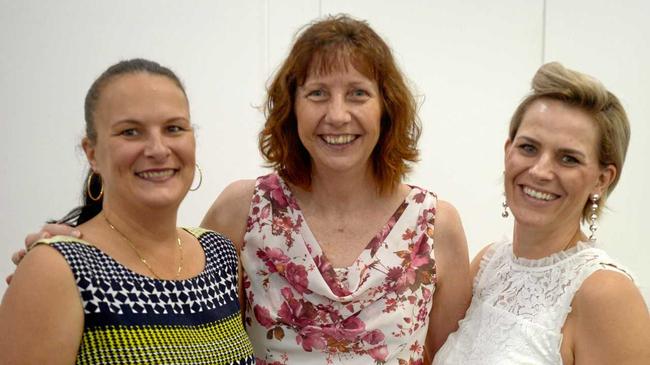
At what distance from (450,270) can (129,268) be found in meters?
0.96

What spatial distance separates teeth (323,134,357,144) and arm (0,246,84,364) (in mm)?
808

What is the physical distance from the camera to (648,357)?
158 centimetres

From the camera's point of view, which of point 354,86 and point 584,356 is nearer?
point 584,356

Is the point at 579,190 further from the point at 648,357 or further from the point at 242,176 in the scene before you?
the point at 242,176

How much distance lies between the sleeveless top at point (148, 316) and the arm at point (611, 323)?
785mm

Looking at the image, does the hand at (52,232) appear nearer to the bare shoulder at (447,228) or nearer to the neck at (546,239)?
the bare shoulder at (447,228)

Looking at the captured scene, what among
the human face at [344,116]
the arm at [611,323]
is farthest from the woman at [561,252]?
the human face at [344,116]

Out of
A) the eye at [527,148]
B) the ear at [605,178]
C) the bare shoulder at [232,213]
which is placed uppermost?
the eye at [527,148]

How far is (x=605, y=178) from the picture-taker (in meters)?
1.77

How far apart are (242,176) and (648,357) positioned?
7.50 feet

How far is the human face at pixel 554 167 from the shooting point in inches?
67.8

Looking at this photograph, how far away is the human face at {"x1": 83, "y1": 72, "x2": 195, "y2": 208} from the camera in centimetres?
144

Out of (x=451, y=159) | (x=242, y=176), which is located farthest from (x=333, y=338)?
(x=451, y=159)

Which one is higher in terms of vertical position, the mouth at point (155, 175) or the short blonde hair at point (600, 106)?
the short blonde hair at point (600, 106)
